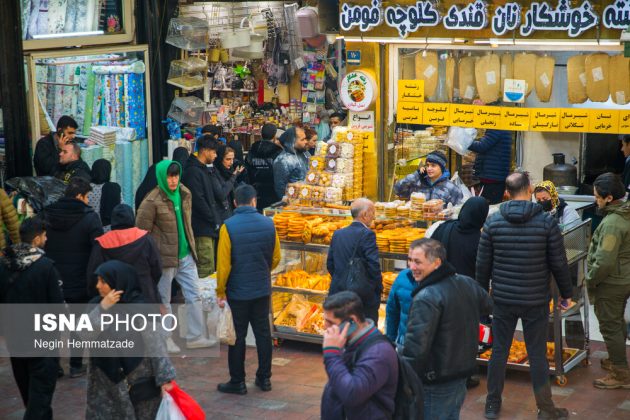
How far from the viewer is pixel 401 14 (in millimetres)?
10156

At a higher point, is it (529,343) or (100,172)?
(100,172)

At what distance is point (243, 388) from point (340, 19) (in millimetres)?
4410

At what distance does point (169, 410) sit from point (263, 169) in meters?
6.61

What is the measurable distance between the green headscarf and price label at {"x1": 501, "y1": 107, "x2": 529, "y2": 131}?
3.62 meters

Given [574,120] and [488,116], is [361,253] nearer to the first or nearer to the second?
[488,116]

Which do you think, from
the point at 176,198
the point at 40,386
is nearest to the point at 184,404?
the point at 40,386

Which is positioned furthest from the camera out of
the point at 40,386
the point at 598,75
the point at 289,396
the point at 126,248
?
the point at 598,75

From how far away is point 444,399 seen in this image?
19.4ft

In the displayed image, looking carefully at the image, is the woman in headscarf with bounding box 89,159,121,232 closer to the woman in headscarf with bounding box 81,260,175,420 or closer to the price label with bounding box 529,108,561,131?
the woman in headscarf with bounding box 81,260,175,420

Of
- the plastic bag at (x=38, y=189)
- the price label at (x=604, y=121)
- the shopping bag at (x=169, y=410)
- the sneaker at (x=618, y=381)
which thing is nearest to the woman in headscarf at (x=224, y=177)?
the plastic bag at (x=38, y=189)

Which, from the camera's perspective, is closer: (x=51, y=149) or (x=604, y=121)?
(x=604, y=121)

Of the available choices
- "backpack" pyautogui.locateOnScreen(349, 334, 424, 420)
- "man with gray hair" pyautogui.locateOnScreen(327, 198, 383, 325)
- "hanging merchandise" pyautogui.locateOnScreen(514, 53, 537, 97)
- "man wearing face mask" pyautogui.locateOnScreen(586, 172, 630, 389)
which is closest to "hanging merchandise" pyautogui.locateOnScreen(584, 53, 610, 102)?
"hanging merchandise" pyautogui.locateOnScreen(514, 53, 537, 97)

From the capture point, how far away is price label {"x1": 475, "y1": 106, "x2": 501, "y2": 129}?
10.3 m

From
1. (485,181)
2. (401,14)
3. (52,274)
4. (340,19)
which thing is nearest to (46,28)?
(340,19)
